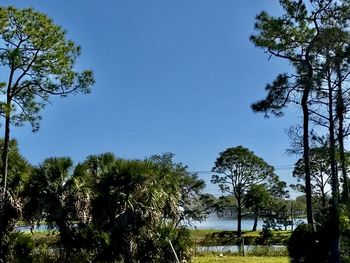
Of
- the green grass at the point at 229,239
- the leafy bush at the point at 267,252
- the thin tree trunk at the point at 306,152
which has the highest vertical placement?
the thin tree trunk at the point at 306,152

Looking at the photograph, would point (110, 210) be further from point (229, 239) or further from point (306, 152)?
point (229, 239)

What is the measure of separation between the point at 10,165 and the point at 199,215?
34.3m

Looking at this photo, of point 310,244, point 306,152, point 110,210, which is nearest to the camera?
point 310,244

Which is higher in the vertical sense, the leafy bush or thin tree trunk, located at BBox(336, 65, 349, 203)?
thin tree trunk, located at BBox(336, 65, 349, 203)

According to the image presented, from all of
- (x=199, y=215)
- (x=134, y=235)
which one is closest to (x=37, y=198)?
(x=134, y=235)

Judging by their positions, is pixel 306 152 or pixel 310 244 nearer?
pixel 310 244

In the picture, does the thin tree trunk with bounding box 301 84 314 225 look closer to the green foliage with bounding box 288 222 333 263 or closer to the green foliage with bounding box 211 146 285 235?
the green foliage with bounding box 288 222 333 263

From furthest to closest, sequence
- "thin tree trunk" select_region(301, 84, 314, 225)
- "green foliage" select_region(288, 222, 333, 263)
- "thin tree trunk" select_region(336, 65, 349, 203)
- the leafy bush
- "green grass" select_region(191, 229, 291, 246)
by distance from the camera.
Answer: "green grass" select_region(191, 229, 291, 246)
the leafy bush
"thin tree trunk" select_region(336, 65, 349, 203)
"thin tree trunk" select_region(301, 84, 314, 225)
"green foliage" select_region(288, 222, 333, 263)

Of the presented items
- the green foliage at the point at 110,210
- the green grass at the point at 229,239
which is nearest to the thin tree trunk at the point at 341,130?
the green foliage at the point at 110,210

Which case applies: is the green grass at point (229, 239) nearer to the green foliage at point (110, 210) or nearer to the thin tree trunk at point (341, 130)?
the thin tree trunk at point (341, 130)

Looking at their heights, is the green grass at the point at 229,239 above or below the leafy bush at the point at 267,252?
above

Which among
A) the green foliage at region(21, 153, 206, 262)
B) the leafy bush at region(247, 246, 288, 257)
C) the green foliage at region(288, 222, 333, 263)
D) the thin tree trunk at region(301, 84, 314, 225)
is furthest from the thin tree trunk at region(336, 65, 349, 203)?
the leafy bush at region(247, 246, 288, 257)

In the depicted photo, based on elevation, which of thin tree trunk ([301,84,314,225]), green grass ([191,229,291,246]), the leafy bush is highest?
thin tree trunk ([301,84,314,225])

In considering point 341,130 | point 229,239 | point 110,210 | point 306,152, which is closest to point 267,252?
point 341,130
